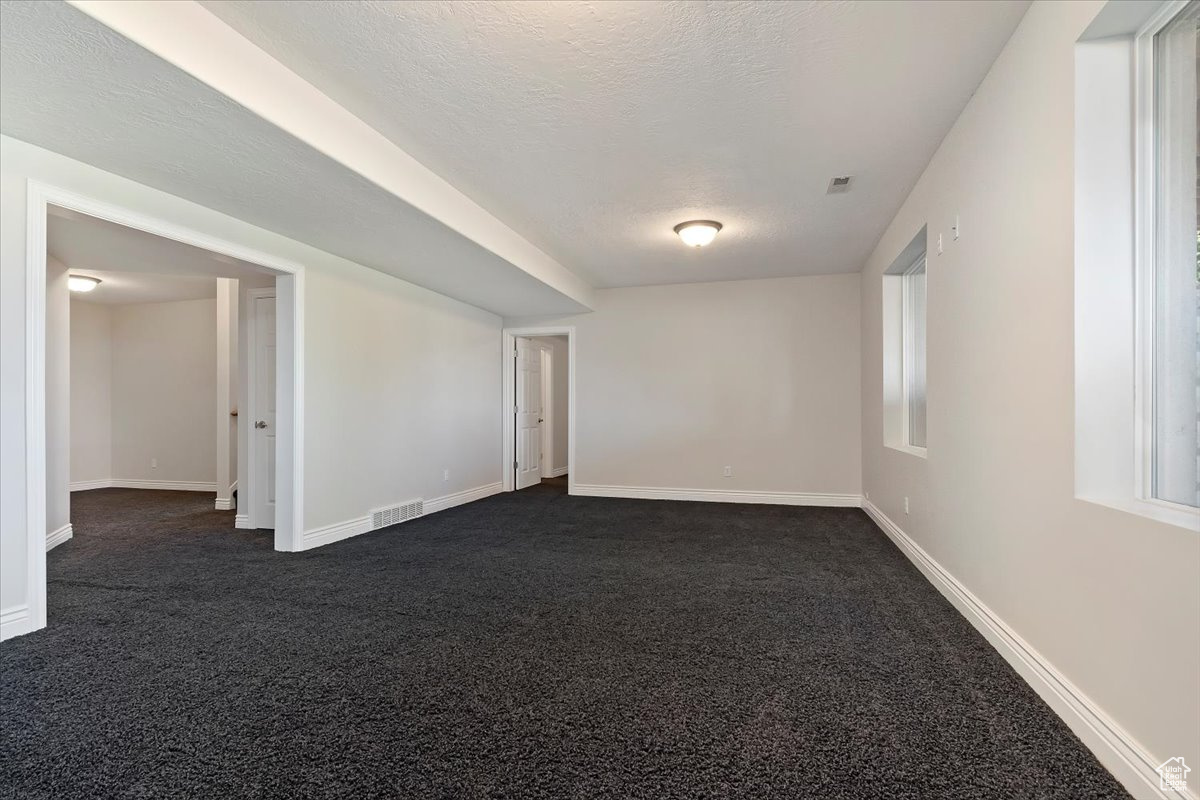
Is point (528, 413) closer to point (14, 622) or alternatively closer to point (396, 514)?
point (396, 514)

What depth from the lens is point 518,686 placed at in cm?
204

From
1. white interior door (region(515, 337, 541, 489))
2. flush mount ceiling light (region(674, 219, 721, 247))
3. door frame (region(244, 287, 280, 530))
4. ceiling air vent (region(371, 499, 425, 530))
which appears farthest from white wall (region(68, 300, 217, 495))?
flush mount ceiling light (region(674, 219, 721, 247))

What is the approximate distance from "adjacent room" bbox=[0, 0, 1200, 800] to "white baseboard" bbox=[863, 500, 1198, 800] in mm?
16

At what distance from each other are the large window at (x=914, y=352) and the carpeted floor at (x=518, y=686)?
118 cm

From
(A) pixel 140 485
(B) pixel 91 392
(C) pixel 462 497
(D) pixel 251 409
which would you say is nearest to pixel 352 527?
(D) pixel 251 409

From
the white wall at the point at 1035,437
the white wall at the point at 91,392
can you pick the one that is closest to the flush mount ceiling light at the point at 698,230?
the white wall at the point at 1035,437

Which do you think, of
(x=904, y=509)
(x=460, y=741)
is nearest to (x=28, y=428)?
(x=460, y=741)

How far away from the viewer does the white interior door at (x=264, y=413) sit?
496 cm

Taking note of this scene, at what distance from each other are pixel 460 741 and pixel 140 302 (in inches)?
337

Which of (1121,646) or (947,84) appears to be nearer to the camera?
(1121,646)

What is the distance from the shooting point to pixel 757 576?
3465 mm

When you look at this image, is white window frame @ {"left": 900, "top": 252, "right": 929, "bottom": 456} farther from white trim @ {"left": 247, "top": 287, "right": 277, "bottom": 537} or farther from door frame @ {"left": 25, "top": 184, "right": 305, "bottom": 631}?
white trim @ {"left": 247, "top": 287, "right": 277, "bottom": 537}

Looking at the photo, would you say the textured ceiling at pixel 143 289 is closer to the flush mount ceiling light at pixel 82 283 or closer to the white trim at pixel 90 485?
the flush mount ceiling light at pixel 82 283

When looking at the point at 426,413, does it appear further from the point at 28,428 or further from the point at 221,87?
the point at 221,87
